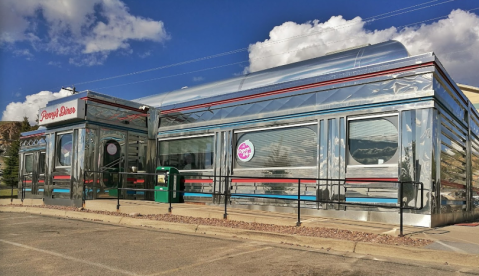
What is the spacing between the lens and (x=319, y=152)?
1048cm

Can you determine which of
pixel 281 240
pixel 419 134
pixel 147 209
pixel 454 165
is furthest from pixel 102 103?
pixel 454 165

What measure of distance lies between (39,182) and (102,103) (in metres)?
11.0

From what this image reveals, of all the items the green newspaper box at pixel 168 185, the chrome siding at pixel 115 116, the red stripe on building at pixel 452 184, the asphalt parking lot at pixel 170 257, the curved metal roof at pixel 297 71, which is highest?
→ the curved metal roof at pixel 297 71

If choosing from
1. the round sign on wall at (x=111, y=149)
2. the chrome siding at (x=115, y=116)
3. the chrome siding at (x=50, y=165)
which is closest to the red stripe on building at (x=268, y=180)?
the round sign on wall at (x=111, y=149)

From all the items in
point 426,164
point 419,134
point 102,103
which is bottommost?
point 426,164

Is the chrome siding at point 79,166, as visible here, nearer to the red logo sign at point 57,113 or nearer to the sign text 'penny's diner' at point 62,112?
the sign text 'penny's diner' at point 62,112

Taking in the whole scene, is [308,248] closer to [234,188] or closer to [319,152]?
[319,152]

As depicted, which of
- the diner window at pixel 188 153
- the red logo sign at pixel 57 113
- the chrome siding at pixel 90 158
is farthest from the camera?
the red logo sign at pixel 57 113

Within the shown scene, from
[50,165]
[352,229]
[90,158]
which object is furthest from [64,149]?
[352,229]

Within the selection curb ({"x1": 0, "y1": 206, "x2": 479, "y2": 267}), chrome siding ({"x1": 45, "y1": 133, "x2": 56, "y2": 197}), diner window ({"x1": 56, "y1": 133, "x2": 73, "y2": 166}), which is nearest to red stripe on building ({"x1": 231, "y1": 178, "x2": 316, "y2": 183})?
curb ({"x1": 0, "y1": 206, "x2": 479, "y2": 267})

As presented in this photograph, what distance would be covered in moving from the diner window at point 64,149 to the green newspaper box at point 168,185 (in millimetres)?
3467

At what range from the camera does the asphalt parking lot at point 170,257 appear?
5.11 meters

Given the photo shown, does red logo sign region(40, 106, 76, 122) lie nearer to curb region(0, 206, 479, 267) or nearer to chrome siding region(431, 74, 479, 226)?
curb region(0, 206, 479, 267)

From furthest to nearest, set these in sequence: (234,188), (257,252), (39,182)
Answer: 1. (39,182)
2. (234,188)
3. (257,252)
